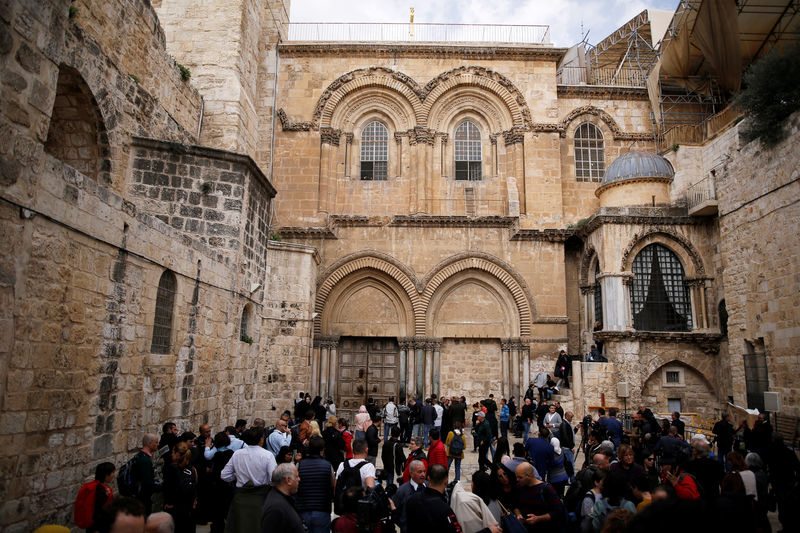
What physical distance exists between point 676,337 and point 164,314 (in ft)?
48.0

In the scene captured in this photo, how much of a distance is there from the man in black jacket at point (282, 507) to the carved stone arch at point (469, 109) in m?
17.3

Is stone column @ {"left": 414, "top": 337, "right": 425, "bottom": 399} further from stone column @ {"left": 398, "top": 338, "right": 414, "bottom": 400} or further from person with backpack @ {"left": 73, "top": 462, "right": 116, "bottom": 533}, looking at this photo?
person with backpack @ {"left": 73, "top": 462, "right": 116, "bottom": 533}

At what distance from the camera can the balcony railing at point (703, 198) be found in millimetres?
16766

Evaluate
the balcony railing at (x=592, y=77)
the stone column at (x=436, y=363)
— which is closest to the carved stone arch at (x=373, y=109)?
the balcony railing at (x=592, y=77)

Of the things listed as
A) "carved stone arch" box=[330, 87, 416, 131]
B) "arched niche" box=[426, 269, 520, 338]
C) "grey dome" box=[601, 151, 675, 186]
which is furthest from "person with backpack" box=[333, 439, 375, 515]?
"carved stone arch" box=[330, 87, 416, 131]

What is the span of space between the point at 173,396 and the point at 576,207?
15594 mm

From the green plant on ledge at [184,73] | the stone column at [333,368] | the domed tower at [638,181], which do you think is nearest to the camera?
the green plant on ledge at [184,73]

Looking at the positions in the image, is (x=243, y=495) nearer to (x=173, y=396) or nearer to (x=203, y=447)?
(x=203, y=447)

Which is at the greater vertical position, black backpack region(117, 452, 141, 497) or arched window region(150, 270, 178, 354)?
arched window region(150, 270, 178, 354)

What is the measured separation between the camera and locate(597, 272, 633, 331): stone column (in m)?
17.2

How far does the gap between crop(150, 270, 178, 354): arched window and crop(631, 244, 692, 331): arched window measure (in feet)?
45.3

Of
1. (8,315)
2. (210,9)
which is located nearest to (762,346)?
(8,315)

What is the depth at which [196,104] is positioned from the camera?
15.1m

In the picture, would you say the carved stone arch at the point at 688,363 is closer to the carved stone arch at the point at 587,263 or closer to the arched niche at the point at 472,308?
the carved stone arch at the point at 587,263
